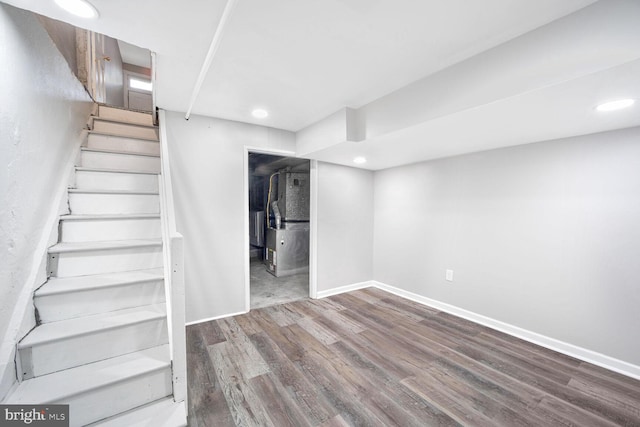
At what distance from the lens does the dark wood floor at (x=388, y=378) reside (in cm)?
150

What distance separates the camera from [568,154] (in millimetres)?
2139

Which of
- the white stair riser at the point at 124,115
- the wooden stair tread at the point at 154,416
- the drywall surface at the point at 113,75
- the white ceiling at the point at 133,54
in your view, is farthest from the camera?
the white ceiling at the point at 133,54

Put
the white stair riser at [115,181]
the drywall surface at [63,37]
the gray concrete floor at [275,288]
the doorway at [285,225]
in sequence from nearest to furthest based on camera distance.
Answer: the drywall surface at [63,37]
the white stair riser at [115,181]
the gray concrete floor at [275,288]
the doorway at [285,225]

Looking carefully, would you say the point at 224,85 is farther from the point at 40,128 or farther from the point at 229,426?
the point at 229,426

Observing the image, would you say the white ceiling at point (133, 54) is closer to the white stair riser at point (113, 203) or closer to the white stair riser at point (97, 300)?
the white stair riser at point (113, 203)

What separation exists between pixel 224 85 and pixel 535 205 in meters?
2.95

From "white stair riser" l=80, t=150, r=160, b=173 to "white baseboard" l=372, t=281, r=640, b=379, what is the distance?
3.50 metres

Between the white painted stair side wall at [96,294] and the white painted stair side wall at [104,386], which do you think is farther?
the white painted stair side wall at [96,294]

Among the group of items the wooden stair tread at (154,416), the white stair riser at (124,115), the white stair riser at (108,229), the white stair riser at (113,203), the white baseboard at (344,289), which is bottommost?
the white baseboard at (344,289)

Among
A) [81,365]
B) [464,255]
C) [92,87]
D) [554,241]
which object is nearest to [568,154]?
[554,241]

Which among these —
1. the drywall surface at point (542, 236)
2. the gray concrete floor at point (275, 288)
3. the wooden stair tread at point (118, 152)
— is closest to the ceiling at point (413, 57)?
the drywall surface at point (542, 236)

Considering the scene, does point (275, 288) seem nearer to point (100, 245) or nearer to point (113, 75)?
point (100, 245)

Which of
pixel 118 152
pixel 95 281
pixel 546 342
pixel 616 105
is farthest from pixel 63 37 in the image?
pixel 546 342

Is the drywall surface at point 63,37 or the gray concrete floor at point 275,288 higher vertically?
the drywall surface at point 63,37
